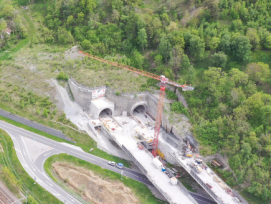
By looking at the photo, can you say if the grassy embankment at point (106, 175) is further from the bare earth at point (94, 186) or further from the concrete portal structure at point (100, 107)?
the concrete portal structure at point (100, 107)

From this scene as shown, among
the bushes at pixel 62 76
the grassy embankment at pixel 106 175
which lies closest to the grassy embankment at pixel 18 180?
the grassy embankment at pixel 106 175

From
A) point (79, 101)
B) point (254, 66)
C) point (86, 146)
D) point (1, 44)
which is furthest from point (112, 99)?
point (1, 44)

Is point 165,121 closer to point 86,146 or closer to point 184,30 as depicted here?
point 86,146

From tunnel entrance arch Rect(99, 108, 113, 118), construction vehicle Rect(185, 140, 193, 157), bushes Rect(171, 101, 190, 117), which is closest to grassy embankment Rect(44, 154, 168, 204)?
construction vehicle Rect(185, 140, 193, 157)

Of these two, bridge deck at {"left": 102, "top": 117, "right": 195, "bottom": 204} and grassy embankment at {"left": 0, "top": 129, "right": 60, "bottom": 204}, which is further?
grassy embankment at {"left": 0, "top": 129, "right": 60, "bottom": 204}

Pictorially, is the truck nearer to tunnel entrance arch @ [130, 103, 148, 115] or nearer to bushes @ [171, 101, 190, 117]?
bushes @ [171, 101, 190, 117]

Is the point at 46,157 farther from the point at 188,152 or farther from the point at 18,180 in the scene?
the point at 188,152
